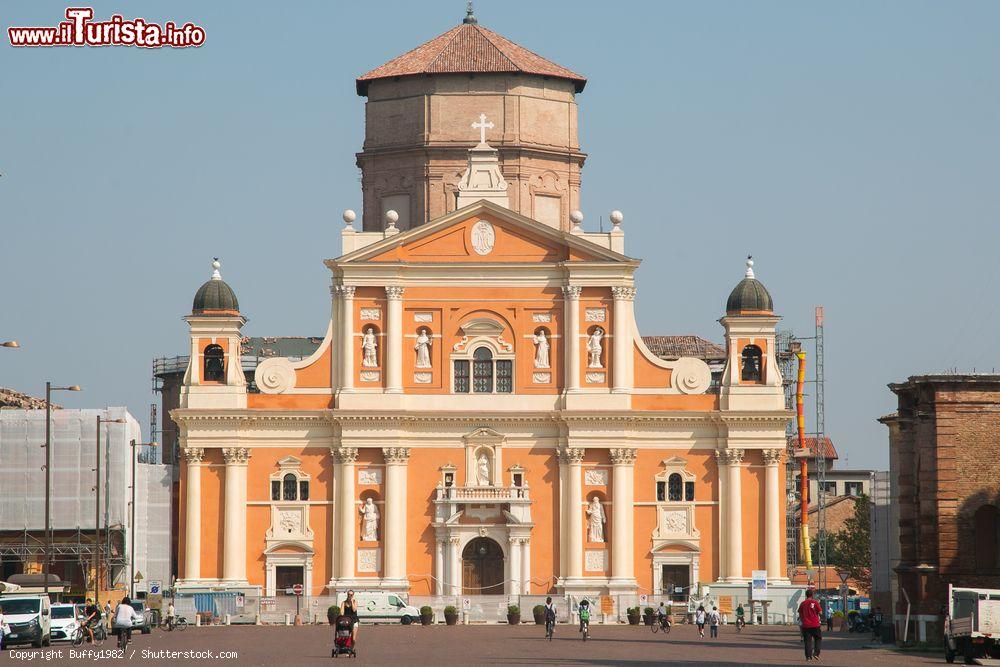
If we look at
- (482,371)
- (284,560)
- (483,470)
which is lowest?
(284,560)

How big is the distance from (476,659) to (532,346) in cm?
3018

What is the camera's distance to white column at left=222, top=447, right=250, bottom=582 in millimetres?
71562

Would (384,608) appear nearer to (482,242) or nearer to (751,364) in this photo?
(482,242)

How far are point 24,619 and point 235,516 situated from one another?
71.9 feet

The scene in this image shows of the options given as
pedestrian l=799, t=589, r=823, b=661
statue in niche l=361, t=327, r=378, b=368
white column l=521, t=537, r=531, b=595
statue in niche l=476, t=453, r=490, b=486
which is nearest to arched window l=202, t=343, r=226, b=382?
statue in niche l=361, t=327, r=378, b=368

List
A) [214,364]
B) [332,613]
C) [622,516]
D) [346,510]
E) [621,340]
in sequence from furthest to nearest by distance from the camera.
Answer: [214,364], [621,340], [622,516], [346,510], [332,613]

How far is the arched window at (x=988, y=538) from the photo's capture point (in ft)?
172

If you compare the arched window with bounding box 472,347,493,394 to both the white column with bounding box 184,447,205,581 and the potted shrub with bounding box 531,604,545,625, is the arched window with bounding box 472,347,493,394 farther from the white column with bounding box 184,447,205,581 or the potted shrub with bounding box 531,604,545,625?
the white column with bounding box 184,447,205,581

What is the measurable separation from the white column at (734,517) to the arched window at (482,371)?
8536 millimetres

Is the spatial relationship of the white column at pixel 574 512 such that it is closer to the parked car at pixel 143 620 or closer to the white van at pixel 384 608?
the white van at pixel 384 608

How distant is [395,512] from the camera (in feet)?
236

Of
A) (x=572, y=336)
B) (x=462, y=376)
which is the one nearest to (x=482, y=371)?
(x=462, y=376)

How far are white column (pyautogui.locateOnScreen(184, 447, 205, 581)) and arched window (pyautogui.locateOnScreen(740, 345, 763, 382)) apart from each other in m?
19.1

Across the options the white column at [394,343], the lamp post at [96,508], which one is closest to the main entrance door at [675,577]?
the white column at [394,343]
